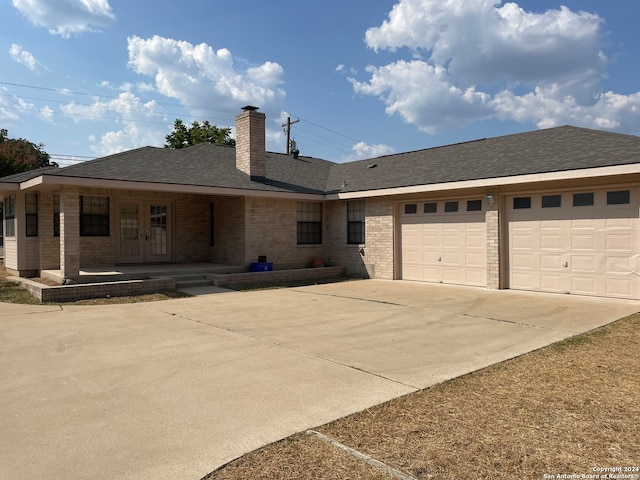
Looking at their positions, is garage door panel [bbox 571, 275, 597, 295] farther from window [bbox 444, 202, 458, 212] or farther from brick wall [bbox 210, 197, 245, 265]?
brick wall [bbox 210, 197, 245, 265]

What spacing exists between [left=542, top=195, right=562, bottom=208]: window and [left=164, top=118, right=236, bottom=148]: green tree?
107 ft

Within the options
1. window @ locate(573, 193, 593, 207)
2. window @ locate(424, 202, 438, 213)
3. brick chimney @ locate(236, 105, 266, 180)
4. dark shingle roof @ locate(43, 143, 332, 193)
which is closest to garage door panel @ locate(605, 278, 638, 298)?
window @ locate(573, 193, 593, 207)

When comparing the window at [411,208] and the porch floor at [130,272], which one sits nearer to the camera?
the porch floor at [130,272]

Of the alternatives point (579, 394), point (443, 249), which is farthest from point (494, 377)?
point (443, 249)

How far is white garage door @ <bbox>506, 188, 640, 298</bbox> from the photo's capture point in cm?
1088

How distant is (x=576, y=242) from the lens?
11594 millimetres

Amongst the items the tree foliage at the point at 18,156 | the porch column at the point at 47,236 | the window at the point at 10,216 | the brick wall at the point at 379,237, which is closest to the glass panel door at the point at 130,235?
the porch column at the point at 47,236

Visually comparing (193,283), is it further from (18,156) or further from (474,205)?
(18,156)

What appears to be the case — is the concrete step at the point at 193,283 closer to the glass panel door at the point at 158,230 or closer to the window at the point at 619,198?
the glass panel door at the point at 158,230

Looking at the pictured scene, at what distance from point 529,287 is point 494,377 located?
26.8ft

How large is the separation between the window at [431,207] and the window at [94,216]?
1052 cm

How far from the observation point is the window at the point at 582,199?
1144cm

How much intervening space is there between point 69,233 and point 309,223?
8.48 meters

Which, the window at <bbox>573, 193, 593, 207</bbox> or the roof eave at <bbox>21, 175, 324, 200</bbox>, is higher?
the roof eave at <bbox>21, 175, 324, 200</bbox>
